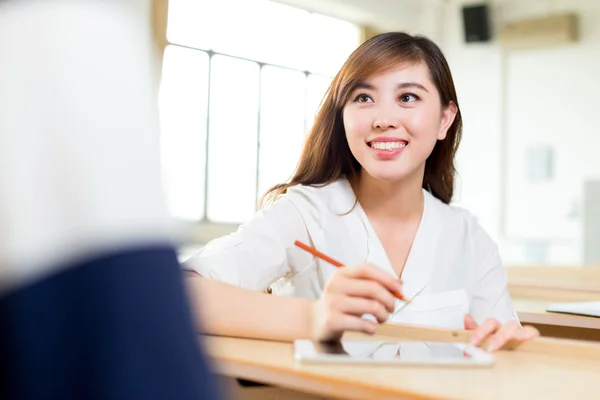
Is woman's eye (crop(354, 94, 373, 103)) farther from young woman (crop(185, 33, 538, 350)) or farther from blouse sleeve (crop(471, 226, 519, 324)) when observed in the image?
blouse sleeve (crop(471, 226, 519, 324))

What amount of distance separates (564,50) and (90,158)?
7.80 meters

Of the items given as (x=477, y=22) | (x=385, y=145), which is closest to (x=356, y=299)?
(x=385, y=145)

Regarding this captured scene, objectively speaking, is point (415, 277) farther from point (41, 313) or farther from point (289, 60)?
point (289, 60)

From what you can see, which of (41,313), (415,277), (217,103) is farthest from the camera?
(217,103)

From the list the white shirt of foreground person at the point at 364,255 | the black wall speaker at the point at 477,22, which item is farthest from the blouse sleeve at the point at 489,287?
the black wall speaker at the point at 477,22

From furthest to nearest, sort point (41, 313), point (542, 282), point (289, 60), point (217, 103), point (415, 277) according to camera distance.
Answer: point (289, 60), point (217, 103), point (542, 282), point (415, 277), point (41, 313)

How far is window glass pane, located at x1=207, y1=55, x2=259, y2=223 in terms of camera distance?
6.49 meters

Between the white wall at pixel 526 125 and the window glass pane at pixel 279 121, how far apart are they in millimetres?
1930

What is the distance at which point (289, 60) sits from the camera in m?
7.07

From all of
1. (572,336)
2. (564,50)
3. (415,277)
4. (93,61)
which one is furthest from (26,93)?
(564,50)

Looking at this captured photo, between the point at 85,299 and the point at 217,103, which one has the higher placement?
the point at 217,103

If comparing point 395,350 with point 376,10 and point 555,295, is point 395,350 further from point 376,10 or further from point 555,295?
point 376,10

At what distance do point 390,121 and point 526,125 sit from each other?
6.41 metres

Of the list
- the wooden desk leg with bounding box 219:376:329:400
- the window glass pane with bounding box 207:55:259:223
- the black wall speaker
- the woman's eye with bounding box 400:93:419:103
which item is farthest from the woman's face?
the black wall speaker
